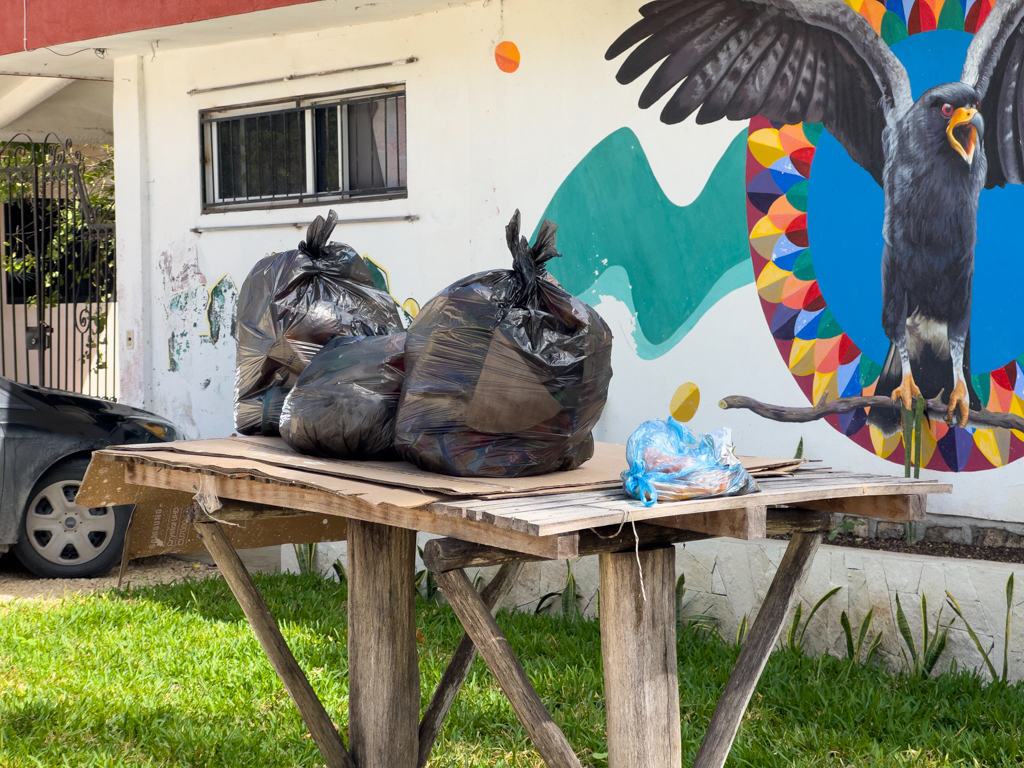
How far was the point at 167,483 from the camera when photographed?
3.14 meters

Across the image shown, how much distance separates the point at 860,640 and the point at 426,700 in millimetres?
1977

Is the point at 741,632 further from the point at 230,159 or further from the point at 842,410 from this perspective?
the point at 230,159

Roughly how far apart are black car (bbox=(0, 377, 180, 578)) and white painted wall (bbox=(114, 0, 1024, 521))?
1335 millimetres

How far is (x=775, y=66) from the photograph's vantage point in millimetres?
5453

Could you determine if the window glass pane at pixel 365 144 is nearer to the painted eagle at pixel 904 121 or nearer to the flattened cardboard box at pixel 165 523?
the painted eagle at pixel 904 121

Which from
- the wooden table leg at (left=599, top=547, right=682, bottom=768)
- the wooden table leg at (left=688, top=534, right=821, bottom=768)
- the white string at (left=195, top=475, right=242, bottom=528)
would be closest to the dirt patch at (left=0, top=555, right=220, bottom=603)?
the white string at (left=195, top=475, right=242, bottom=528)

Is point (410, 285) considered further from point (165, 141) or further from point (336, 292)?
point (336, 292)

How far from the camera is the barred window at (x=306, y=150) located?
23.8 feet

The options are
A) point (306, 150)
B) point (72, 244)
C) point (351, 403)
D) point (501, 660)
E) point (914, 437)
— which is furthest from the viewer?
point (72, 244)

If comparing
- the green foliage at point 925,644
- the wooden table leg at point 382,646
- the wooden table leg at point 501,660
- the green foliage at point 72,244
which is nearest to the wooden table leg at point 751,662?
the wooden table leg at point 501,660

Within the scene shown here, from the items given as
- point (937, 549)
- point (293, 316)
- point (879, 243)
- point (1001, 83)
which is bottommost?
point (937, 549)

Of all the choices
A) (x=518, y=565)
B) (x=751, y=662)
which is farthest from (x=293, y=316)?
(x=751, y=662)

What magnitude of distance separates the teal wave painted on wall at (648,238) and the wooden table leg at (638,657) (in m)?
3.41

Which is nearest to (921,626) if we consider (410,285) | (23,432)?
(410,285)
